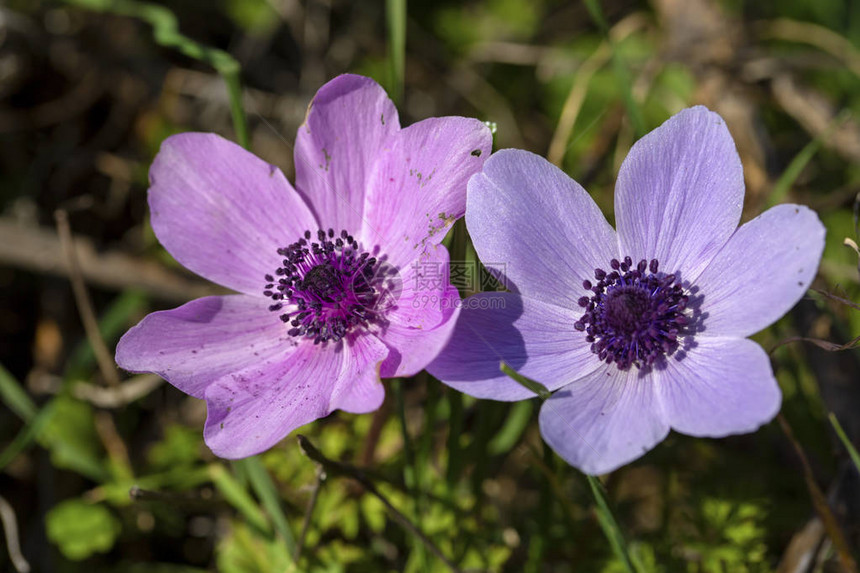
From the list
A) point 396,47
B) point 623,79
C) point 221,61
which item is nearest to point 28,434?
point 221,61

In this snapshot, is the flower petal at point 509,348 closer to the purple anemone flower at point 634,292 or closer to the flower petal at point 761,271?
the purple anemone flower at point 634,292

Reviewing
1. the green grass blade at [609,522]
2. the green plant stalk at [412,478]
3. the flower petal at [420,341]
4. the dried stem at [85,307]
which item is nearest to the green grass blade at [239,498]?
the green plant stalk at [412,478]

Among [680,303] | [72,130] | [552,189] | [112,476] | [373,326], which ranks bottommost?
[112,476]

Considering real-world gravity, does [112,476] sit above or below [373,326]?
below

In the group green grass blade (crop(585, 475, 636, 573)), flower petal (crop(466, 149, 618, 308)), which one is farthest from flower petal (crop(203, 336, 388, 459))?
green grass blade (crop(585, 475, 636, 573))

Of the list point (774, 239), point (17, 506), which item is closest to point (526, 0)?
point (774, 239)

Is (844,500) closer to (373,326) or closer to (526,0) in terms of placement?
(373,326)

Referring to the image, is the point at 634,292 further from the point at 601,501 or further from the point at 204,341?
the point at 204,341
